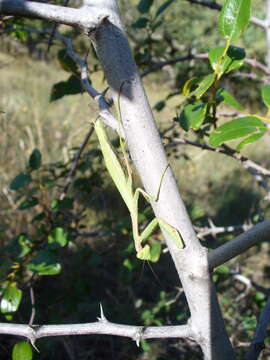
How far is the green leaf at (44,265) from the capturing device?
96 centimetres

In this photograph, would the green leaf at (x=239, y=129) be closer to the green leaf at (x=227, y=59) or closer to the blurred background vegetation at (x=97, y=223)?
the green leaf at (x=227, y=59)

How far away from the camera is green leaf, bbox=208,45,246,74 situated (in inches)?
29.4

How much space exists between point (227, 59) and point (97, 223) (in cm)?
145

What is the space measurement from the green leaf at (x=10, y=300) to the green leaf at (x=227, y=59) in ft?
2.49

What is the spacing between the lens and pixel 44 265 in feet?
3.21

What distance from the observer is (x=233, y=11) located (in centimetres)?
69

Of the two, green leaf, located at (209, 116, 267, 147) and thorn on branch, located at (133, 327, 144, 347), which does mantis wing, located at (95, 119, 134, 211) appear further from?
thorn on branch, located at (133, 327, 144, 347)

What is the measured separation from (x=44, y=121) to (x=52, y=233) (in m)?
2.47

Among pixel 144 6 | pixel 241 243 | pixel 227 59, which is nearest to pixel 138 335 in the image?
pixel 241 243

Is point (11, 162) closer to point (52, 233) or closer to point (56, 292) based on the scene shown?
point (56, 292)

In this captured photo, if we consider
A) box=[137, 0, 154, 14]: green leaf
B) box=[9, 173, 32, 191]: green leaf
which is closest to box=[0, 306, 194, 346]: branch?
box=[9, 173, 32, 191]: green leaf

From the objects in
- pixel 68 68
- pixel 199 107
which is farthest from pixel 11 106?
pixel 199 107

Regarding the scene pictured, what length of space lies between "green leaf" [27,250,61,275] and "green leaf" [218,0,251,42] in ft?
2.31

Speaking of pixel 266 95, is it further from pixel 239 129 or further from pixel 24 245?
pixel 24 245
